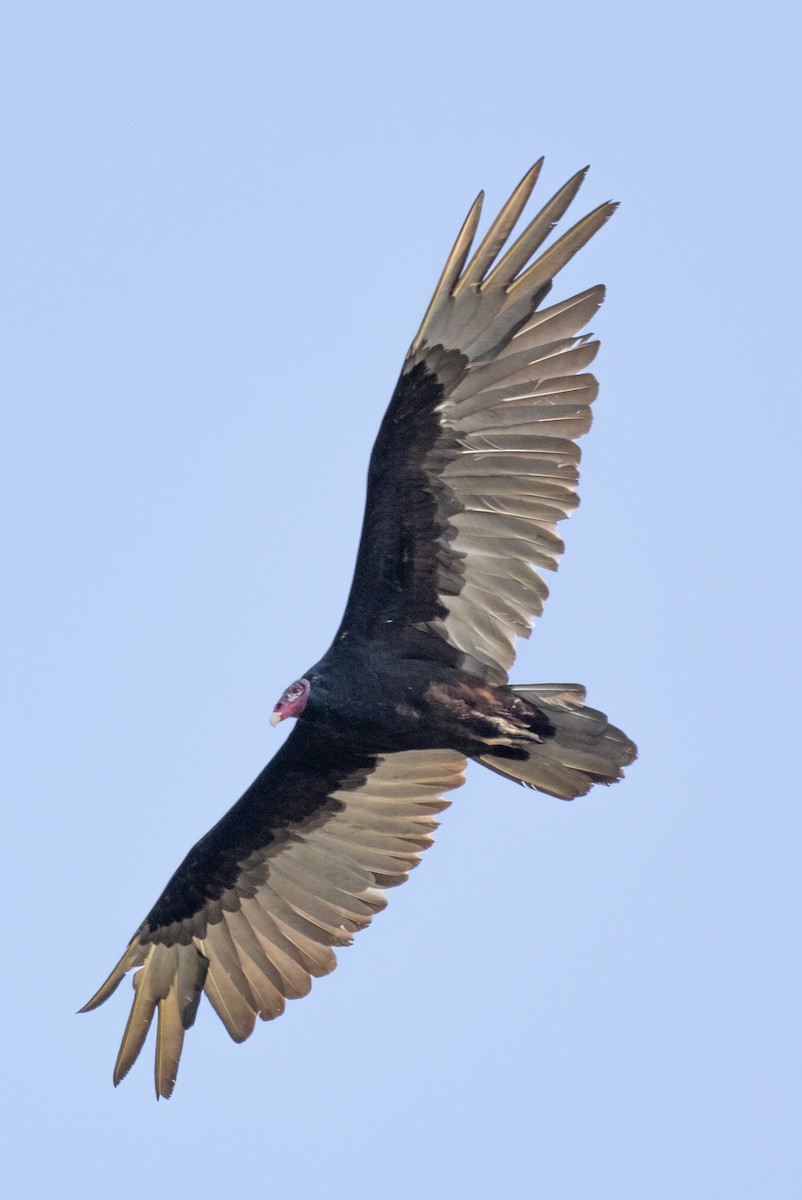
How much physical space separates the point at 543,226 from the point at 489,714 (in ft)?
7.31

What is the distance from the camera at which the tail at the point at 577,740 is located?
8781mm

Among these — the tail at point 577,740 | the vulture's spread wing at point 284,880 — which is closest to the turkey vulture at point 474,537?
the tail at point 577,740

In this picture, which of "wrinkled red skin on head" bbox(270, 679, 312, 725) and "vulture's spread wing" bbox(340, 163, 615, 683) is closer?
"vulture's spread wing" bbox(340, 163, 615, 683)

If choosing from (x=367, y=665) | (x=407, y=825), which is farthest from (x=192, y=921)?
(x=367, y=665)

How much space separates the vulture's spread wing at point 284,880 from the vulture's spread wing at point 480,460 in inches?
36.9

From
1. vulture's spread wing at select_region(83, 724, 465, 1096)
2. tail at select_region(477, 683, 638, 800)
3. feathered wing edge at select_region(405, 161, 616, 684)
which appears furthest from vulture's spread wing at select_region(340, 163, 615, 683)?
vulture's spread wing at select_region(83, 724, 465, 1096)

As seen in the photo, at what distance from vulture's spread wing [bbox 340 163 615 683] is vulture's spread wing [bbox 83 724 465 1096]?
0.94 metres

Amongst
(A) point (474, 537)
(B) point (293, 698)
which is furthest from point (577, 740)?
(B) point (293, 698)

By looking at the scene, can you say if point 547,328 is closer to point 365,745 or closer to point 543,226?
point 543,226

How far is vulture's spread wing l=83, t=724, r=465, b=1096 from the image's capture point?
964 cm

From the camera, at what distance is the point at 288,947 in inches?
383

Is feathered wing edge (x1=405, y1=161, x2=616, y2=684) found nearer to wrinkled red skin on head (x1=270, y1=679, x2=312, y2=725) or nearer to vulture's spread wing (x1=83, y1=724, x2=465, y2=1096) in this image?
wrinkled red skin on head (x1=270, y1=679, x2=312, y2=725)

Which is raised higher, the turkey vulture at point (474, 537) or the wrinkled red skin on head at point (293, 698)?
the turkey vulture at point (474, 537)

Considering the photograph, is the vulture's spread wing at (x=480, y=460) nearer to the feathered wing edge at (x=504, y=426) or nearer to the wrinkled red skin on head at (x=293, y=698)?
the feathered wing edge at (x=504, y=426)
